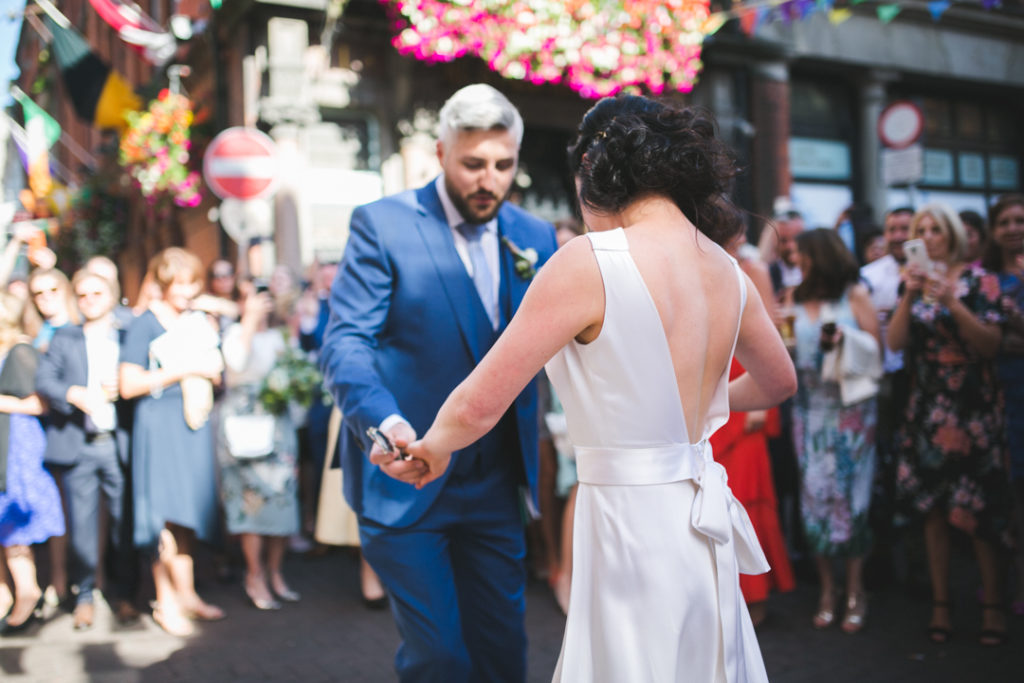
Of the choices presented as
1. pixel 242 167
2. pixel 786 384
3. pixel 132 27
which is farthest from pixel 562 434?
pixel 132 27

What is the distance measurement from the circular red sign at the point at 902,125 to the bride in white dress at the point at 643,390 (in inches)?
293

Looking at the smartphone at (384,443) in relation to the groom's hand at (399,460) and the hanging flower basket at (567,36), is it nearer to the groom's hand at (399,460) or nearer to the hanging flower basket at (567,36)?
the groom's hand at (399,460)

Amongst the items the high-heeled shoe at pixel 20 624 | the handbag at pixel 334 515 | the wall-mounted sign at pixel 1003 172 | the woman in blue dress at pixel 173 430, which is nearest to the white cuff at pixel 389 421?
the woman in blue dress at pixel 173 430

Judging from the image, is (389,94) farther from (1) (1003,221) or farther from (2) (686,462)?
(2) (686,462)

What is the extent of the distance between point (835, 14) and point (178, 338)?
705 cm

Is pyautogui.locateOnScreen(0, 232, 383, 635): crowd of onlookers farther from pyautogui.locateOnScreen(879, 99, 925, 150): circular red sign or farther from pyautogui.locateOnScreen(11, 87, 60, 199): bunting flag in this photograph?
pyautogui.locateOnScreen(11, 87, 60, 199): bunting flag

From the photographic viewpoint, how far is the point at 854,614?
4824mm

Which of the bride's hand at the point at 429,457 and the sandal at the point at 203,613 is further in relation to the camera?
the sandal at the point at 203,613

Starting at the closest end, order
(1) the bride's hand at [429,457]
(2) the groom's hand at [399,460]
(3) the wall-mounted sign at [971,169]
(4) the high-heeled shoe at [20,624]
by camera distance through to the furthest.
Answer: (1) the bride's hand at [429,457] < (2) the groom's hand at [399,460] < (4) the high-heeled shoe at [20,624] < (3) the wall-mounted sign at [971,169]

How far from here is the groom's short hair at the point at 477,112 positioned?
2568 mm

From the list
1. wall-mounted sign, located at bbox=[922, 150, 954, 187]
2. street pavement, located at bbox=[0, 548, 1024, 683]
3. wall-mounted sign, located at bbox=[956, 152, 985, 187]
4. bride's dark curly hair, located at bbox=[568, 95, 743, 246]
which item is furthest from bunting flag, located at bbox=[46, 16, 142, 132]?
wall-mounted sign, located at bbox=[956, 152, 985, 187]

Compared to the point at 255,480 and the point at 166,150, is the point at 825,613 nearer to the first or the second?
the point at 255,480

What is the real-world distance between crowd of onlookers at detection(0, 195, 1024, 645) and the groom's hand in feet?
9.98

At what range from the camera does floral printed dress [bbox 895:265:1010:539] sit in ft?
15.0
